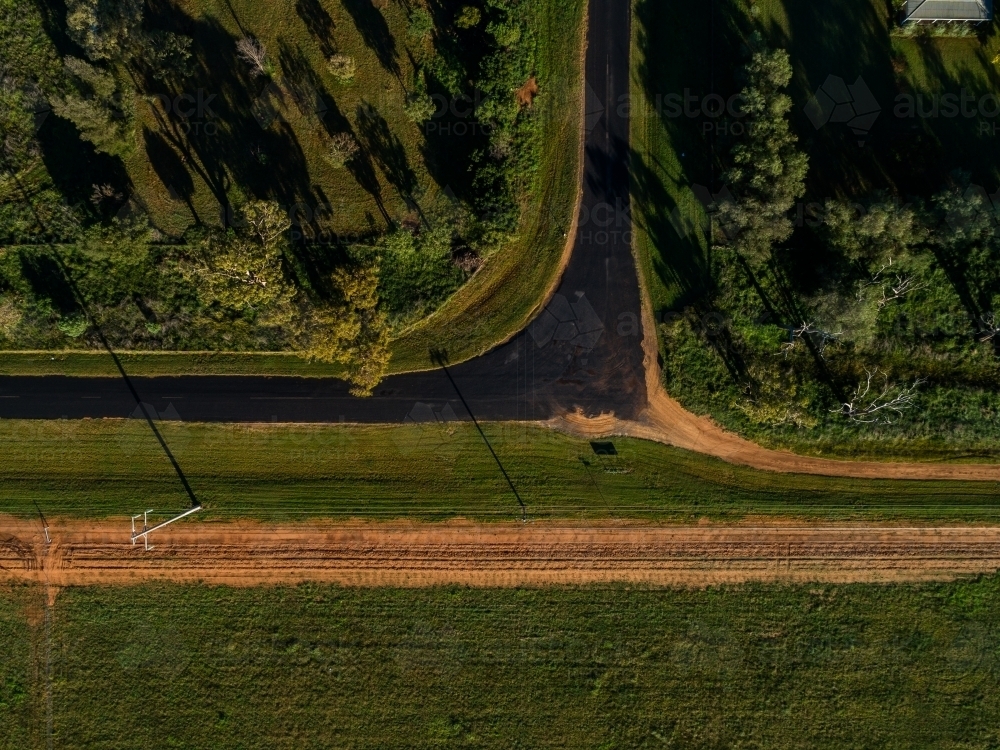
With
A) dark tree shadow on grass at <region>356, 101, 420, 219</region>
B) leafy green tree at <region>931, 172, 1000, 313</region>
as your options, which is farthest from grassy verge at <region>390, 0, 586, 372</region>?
leafy green tree at <region>931, 172, 1000, 313</region>

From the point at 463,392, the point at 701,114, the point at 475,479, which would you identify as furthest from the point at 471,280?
the point at 701,114

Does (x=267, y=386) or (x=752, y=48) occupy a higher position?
(x=752, y=48)

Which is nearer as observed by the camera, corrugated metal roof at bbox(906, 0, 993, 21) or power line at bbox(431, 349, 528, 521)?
corrugated metal roof at bbox(906, 0, 993, 21)

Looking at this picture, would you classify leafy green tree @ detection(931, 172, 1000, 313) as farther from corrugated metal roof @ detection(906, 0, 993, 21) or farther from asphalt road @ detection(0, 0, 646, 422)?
asphalt road @ detection(0, 0, 646, 422)

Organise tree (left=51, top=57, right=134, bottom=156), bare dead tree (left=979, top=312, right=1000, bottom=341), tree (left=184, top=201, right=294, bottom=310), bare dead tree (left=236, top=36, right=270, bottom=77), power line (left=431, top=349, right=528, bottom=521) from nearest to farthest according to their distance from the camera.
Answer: tree (left=184, top=201, right=294, bottom=310) → tree (left=51, top=57, right=134, bottom=156) → bare dead tree (left=236, top=36, right=270, bottom=77) → bare dead tree (left=979, top=312, right=1000, bottom=341) → power line (left=431, top=349, right=528, bottom=521)

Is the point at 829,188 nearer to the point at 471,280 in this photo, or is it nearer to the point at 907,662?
the point at 471,280

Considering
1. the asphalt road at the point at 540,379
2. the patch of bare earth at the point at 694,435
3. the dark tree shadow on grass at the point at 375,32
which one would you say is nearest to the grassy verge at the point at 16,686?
the asphalt road at the point at 540,379

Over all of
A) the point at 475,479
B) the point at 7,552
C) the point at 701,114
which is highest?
the point at 701,114

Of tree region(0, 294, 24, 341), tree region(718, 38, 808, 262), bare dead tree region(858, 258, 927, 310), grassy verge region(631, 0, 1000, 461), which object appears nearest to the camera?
tree region(718, 38, 808, 262)
